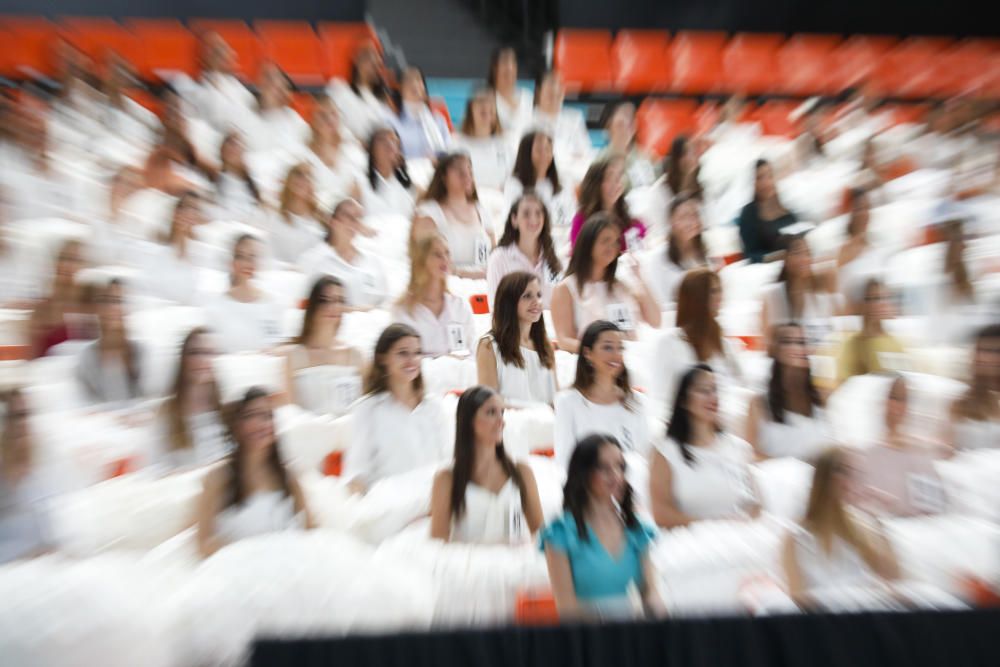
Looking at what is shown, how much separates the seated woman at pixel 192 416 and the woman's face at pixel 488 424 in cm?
54

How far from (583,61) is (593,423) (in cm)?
325

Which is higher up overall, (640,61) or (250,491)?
(640,61)

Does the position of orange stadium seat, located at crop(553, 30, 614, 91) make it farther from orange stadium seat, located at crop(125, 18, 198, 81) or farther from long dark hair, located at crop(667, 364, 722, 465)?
long dark hair, located at crop(667, 364, 722, 465)

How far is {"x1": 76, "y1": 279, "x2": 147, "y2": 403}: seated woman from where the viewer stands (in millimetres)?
1575

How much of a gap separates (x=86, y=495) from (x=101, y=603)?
0.32 metres

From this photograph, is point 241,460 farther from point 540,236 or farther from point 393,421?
point 540,236

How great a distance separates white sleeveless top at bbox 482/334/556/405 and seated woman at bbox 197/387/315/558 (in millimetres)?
623

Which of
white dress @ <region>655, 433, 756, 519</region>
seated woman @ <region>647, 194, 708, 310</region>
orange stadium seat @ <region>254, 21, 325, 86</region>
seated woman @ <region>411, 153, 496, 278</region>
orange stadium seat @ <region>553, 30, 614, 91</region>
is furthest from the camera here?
orange stadium seat @ <region>553, 30, 614, 91</region>

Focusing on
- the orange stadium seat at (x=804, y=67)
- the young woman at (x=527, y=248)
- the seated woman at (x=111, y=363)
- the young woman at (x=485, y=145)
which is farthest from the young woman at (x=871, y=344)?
the orange stadium seat at (x=804, y=67)

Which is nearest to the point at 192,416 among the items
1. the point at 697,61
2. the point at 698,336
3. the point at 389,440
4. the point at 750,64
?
the point at 389,440

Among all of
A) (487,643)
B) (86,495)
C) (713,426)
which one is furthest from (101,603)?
(713,426)

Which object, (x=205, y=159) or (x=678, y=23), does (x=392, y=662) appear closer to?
(x=205, y=159)

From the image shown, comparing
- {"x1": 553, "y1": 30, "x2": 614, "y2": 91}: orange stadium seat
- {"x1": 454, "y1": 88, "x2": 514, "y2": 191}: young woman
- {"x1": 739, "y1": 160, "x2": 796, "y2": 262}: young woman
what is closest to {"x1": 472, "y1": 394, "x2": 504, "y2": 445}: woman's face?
{"x1": 739, "y1": 160, "x2": 796, "y2": 262}: young woman

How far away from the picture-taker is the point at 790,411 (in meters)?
1.56
